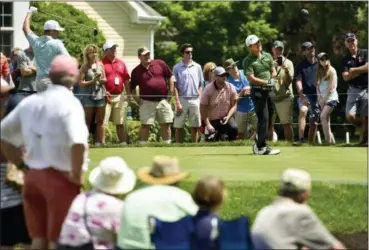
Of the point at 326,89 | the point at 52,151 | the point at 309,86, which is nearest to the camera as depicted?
Answer: the point at 52,151

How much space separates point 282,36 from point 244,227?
3521 centimetres

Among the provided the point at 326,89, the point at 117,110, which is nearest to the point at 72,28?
the point at 117,110

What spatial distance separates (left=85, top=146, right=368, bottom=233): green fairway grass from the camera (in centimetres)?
1401

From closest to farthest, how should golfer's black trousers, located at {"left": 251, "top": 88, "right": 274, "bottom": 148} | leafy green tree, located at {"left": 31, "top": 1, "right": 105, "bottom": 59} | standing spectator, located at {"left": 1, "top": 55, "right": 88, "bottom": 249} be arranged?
standing spectator, located at {"left": 1, "top": 55, "right": 88, "bottom": 249}
golfer's black trousers, located at {"left": 251, "top": 88, "right": 274, "bottom": 148}
leafy green tree, located at {"left": 31, "top": 1, "right": 105, "bottom": 59}

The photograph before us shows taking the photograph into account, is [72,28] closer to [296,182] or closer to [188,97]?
[188,97]

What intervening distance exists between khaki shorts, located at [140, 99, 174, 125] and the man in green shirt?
354 centimetres

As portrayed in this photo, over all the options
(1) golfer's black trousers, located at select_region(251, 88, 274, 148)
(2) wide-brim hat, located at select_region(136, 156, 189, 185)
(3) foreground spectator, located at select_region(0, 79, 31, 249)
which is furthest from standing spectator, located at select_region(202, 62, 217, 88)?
(2) wide-brim hat, located at select_region(136, 156, 189, 185)

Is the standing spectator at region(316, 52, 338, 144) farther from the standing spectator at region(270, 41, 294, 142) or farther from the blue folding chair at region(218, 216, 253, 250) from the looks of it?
the blue folding chair at region(218, 216, 253, 250)

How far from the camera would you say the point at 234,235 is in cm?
1038

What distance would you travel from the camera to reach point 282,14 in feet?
147

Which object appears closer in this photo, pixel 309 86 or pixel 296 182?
pixel 296 182

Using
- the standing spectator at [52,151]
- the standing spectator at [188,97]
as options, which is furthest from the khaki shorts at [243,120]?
the standing spectator at [52,151]

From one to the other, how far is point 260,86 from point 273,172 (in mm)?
2142

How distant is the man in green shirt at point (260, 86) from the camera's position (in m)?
17.3
